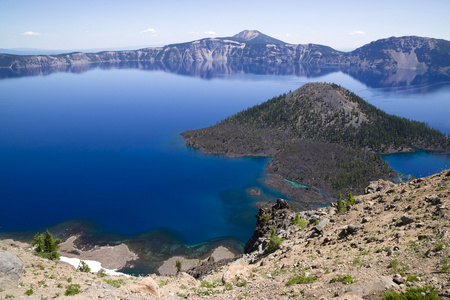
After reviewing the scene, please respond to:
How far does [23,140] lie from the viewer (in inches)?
6934

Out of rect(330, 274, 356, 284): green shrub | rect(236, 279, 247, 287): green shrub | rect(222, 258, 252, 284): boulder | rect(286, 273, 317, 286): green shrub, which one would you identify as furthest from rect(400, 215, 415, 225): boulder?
rect(222, 258, 252, 284): boulder

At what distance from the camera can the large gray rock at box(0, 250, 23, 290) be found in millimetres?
28008

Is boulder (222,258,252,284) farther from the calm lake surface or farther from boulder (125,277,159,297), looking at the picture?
the calm lake surface

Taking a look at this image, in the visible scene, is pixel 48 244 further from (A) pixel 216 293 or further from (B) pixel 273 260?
(B) pixel 273 260

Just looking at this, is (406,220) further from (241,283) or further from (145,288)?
(145,288)

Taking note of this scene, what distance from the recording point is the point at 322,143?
162250 mm

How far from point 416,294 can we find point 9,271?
39.3 meters

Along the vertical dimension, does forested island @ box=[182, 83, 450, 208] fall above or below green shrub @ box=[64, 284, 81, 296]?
below

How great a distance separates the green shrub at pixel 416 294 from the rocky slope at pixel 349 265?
0.57 meters

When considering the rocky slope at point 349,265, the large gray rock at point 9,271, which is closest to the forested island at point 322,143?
the rocky slope at point 349,265

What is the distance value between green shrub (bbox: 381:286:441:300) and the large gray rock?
36.2 meters

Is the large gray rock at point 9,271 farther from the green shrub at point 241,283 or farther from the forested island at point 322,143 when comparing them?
the forested island at point 322,143

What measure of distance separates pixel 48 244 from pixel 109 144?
13069 centimetres

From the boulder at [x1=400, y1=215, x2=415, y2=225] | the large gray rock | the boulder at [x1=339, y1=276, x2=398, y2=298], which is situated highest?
the boulder at [x1=400, y1=215, x2=415, y2=225]
